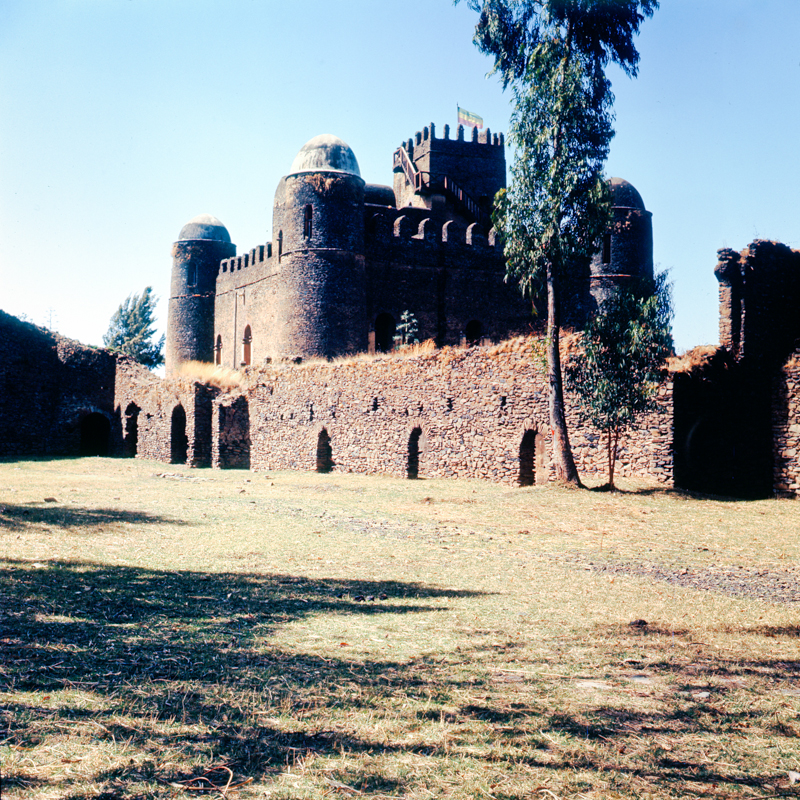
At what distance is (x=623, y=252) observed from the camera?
1335 inches

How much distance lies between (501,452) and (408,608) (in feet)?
40.8

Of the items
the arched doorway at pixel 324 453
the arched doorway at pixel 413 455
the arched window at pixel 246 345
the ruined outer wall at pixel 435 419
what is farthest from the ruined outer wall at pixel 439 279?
the arched doorway at pixel 413 455

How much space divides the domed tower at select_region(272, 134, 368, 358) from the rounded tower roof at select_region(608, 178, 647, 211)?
442 inches

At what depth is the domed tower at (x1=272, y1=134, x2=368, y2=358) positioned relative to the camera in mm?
32125

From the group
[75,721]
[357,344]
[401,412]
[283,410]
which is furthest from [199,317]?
[75,721]

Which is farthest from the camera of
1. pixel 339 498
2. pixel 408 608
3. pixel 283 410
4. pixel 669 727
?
pixel 283 410

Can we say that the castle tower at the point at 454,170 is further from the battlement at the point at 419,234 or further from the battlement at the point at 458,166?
the battlement at the point at 419,234

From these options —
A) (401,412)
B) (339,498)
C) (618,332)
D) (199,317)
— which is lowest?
(339,498)

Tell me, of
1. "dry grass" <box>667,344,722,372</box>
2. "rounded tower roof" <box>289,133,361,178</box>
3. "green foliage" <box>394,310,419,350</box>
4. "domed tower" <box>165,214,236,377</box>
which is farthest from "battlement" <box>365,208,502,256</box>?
"dry grass" <box>667,344,722,372</box>

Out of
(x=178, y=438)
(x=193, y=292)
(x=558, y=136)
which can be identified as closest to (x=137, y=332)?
(x=193, y=292)

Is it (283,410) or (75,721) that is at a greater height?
(283,410)

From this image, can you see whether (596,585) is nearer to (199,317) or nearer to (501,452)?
(501,452)

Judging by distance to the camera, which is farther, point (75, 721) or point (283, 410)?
point (283, 410)

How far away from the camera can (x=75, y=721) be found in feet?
9.41
